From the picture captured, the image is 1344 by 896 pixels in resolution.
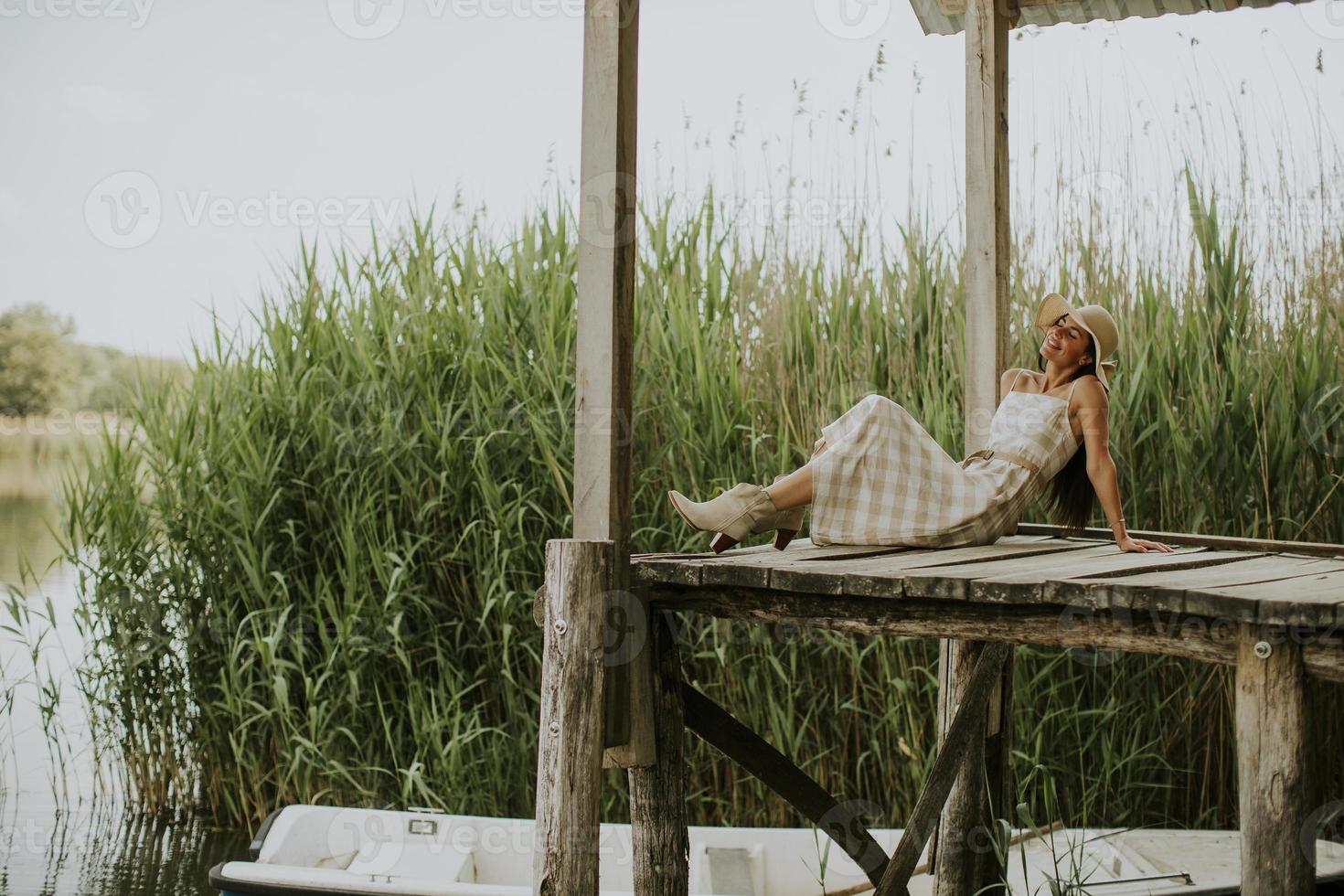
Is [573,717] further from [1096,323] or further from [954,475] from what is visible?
[1096,323]

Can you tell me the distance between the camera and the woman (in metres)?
2.75

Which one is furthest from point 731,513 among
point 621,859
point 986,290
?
point 621,859

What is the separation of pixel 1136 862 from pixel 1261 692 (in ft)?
6.03

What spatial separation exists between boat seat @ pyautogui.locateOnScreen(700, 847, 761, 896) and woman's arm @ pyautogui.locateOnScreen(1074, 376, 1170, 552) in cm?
151

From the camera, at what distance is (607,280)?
2367 millimetres

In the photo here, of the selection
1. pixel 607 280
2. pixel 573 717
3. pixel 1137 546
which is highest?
pixel 607 280

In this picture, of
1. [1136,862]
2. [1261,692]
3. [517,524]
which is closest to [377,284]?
[517,524]

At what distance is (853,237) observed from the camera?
16.4ft

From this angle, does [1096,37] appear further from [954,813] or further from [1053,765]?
[954,813]

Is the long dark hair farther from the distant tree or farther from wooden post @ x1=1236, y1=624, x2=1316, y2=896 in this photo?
the distant tree

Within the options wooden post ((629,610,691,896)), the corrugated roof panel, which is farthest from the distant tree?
wooden post ((629,610,691,896))

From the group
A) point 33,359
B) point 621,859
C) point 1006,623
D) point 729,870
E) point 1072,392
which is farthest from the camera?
point 33,359

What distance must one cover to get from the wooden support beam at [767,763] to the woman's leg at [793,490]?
1.55ft

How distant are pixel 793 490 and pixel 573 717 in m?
0.76
